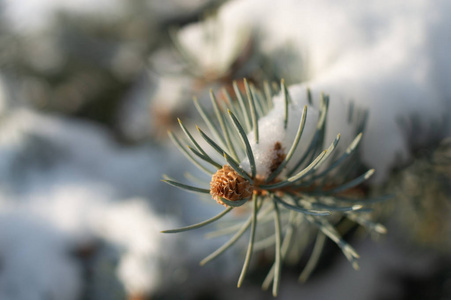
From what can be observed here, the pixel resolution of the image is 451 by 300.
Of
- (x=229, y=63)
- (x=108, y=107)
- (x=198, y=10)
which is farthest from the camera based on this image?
(x=108, y=107)

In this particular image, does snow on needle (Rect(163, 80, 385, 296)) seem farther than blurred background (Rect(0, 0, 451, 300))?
No

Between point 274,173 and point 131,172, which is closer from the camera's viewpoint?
point 274,173

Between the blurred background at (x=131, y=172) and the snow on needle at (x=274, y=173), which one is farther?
the blurred background at (x=131, y=172)

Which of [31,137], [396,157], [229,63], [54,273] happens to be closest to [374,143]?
[396,157]

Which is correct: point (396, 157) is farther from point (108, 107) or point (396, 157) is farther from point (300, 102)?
point (108, 107)

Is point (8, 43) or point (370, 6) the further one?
point (8, 43)

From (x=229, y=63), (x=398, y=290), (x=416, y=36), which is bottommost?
(x=398, y=290)

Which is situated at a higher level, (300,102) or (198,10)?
(198,10)

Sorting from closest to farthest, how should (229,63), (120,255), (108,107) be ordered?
(229,63) < (120,255) < (108,107)
